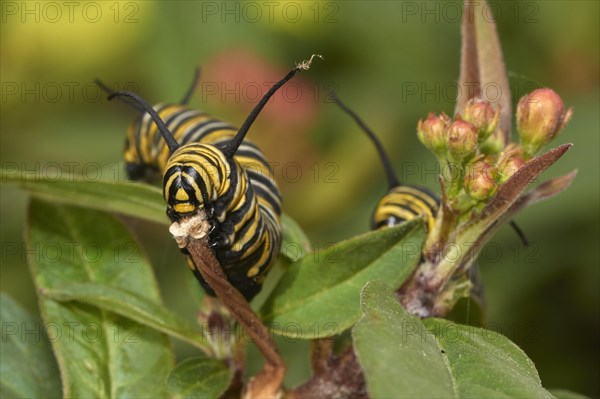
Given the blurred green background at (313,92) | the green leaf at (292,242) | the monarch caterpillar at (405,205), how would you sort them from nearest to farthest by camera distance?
the green leaf at (292,242)
the monarch caterpillar at (405,205)
the blurred green background at (313,92)

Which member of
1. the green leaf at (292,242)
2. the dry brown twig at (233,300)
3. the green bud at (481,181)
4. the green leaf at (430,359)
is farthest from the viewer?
the green leaf at (292,242)

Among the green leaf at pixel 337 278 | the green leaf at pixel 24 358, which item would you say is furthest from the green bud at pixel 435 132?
the green leaf at pixel 24 358

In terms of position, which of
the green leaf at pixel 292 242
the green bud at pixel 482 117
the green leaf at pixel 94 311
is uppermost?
the green bud at pixel 482 117

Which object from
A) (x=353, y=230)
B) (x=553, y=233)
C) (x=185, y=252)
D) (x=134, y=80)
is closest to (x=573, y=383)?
(x=553, y=233)

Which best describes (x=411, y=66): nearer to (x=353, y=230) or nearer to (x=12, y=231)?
(x=353, y=230)

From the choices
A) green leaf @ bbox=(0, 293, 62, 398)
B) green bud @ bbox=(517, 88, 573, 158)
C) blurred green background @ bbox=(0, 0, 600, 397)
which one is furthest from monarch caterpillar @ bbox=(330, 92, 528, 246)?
blurred green background @ bbox=(0, 0, 600, 397)

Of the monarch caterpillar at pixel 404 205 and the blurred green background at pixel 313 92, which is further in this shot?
the blurred green background at pixel 313 92

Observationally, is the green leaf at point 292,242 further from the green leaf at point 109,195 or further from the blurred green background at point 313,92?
the blurred green background at point 313,92

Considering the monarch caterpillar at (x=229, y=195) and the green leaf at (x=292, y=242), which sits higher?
the monarch caterpillar at (x=229, y=195)
